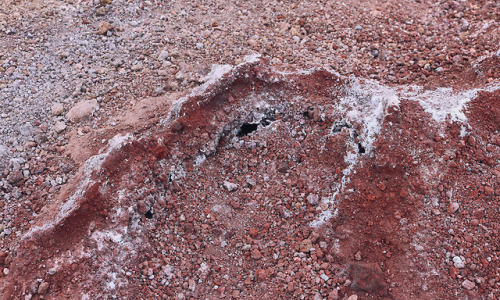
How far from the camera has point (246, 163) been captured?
5.25 m

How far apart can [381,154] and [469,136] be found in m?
1.20

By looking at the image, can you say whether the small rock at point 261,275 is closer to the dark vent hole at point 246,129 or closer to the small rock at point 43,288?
the dark vent hole at point 246,129

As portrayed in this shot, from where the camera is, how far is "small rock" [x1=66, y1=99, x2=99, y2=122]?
17.9ft

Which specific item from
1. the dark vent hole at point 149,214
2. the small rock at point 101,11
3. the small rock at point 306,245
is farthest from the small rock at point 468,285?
the small rock at point 101,11

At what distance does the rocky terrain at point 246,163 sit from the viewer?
13.9 ft

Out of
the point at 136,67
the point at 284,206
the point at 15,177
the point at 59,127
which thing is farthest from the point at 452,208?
the point at 15,177

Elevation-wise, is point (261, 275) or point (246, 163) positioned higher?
point (246, 163)

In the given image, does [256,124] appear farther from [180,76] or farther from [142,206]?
[142,206]

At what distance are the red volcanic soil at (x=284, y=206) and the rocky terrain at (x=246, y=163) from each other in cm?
2

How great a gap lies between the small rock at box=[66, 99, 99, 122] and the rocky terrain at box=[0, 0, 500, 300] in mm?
21

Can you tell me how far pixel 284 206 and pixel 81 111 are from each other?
130 inches

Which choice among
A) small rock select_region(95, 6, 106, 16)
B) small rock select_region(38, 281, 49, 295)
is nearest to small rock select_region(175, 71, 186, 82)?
small rock select_region(95, 6, 106, 16)

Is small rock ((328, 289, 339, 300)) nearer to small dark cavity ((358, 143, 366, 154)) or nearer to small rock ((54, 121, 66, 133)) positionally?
small dark cavity ((358, 143, 366, 154))

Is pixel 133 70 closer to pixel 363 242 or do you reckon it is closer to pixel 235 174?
pixel 235 174
